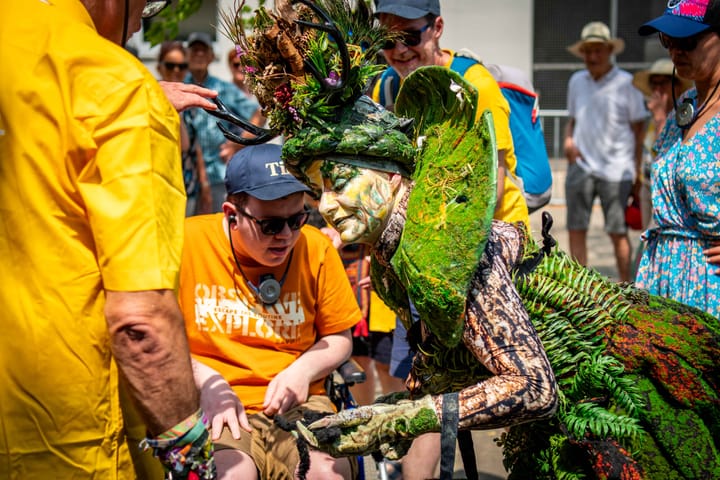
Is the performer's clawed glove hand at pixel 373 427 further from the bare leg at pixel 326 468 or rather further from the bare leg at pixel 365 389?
the bare leg at pixel 365 389

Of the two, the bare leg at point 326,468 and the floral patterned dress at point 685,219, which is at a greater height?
the floral patterned dress at point 685,219

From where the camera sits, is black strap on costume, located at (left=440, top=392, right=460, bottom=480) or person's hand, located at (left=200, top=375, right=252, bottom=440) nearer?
black strap on costume, located at (left=440, top=392, right=460, bottom=480)

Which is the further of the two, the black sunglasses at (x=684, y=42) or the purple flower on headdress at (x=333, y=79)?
the black sunglasses at (x=684, y=42)

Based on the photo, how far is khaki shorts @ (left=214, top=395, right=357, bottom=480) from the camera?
3020 millimetres

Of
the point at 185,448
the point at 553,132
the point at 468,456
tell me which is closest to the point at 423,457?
the point at 468,456

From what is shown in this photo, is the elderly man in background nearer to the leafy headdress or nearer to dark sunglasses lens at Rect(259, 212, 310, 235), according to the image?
dark sunglasses lens at Rect(259, 212, 310, 235)

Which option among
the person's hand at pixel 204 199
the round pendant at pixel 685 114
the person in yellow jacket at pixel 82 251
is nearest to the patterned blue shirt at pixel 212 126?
the person's hand at pixel 204 199

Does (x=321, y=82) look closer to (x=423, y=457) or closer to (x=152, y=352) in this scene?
(x=152, y=352)

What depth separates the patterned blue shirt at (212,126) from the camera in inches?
271

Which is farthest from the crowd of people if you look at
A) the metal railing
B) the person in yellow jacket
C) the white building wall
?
the white building wall

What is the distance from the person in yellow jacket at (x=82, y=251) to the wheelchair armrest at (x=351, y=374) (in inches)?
62.3

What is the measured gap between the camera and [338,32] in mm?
2084

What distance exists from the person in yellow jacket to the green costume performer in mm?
427

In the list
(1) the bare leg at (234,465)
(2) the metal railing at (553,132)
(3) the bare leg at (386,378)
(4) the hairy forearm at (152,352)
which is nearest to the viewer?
(4) the hairy forearm at (152,352)
